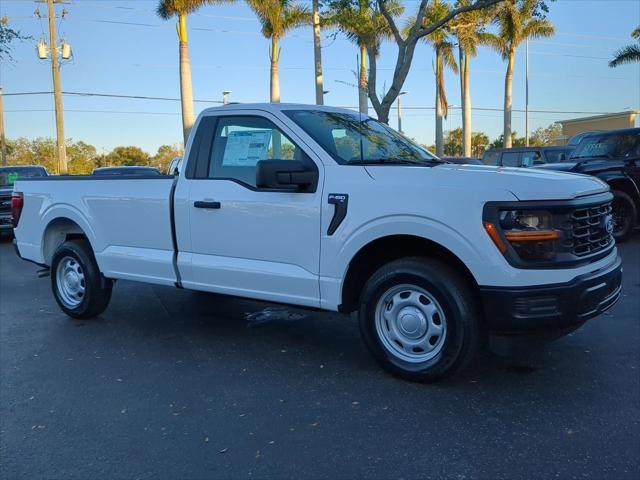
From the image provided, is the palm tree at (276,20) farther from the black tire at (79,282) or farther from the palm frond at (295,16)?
the black tire at (79,282)

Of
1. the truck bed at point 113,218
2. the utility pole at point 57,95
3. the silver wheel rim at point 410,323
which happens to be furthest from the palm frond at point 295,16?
the silver wheel rim at point 410,323

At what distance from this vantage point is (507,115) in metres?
31.2

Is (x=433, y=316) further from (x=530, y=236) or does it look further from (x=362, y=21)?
(x=362, y=21)

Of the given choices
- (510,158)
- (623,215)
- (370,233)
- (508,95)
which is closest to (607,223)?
(370,233)

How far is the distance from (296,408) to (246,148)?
2213mm

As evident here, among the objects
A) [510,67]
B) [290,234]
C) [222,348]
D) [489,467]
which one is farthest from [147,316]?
[510,67]

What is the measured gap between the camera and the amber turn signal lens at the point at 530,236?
3.55 m

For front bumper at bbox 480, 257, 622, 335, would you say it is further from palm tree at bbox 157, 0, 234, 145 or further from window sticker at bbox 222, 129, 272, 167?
palm tree at bbox 157, 0, 234, 145

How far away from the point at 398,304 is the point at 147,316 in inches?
133

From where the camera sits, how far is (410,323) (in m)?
4.01

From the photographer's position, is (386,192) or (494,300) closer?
(494,300)

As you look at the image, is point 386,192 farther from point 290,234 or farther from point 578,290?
point 578,290

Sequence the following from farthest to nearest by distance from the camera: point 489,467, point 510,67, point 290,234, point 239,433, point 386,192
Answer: point 510,67 < point 290,234 < point 386,192 < point 239,433 < point 489,467

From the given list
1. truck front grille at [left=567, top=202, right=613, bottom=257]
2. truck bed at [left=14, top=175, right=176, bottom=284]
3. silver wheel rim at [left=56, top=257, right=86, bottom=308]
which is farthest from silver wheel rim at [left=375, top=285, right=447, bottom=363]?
silver wheel rim at [left=56, top=257, right=86, bottom=308]
